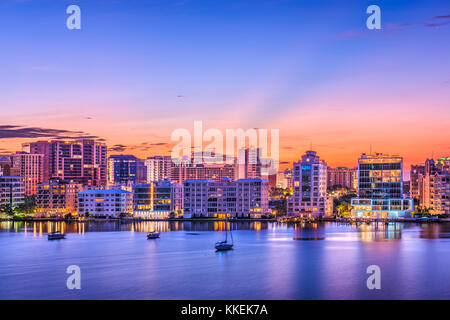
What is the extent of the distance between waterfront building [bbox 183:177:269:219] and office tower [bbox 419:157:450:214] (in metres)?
17.6

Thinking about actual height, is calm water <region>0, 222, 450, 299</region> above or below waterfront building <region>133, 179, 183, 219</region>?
below

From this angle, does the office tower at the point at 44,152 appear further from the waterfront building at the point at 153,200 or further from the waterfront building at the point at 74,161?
the waterfront building at the point at 153,200

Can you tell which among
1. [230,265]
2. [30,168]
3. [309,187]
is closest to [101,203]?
[309,187]

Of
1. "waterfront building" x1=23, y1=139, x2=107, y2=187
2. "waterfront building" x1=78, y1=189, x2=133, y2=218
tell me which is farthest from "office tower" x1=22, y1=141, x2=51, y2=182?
"waterfront building" x1=78, y1=189, x2=133, y2=218

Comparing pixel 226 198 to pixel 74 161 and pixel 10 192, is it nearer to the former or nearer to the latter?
pixel 10 192

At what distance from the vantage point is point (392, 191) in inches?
1971

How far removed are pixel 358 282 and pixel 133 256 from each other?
11.8 meters

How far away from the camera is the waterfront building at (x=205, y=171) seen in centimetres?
9044

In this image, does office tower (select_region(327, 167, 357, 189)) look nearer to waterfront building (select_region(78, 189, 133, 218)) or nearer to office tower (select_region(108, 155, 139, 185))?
office tower (select_region(108, 155, 139, 185))

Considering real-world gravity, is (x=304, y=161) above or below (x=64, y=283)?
above

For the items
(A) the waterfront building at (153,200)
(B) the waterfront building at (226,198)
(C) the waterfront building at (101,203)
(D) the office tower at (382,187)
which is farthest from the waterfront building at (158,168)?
(D) the office tower at (382,187)

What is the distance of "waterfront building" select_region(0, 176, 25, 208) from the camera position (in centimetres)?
5947
